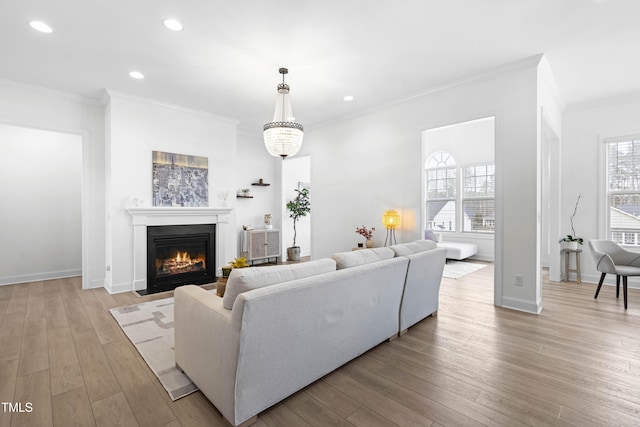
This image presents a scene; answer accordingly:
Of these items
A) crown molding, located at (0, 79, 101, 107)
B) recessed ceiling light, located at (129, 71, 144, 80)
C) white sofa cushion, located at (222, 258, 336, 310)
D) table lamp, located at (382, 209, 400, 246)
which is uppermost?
recessed ceiling light, located at (129, 71, 144, 80)

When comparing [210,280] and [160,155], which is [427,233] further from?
[160,155]

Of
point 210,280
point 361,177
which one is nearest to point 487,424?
point 361,177

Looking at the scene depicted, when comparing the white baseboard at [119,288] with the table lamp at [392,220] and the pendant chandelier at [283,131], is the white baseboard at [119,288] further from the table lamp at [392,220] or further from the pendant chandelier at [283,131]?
the table lamp at [392,220]

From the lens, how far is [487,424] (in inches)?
66.7

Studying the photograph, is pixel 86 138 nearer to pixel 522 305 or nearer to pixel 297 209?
pixel 297 209

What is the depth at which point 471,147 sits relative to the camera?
7.52 m

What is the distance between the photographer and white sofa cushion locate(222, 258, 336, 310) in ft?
5.64

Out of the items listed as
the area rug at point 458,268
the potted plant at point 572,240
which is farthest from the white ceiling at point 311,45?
the area rug at point 458,268

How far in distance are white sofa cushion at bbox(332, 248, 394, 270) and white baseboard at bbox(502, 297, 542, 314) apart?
2.02 m

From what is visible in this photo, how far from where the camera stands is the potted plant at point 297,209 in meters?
7.12

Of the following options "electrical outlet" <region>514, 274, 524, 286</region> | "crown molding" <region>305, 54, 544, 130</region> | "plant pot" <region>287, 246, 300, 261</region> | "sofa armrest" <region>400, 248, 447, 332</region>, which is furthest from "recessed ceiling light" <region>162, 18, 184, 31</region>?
"plant pot" <region>287, 246, 300, 261</region>

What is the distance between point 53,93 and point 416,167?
5433 mm

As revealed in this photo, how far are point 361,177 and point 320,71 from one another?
6.87 ft

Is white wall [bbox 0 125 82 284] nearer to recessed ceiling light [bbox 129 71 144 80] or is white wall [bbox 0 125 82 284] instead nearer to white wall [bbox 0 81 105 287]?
white wall [bbox 0 81 105 287]
